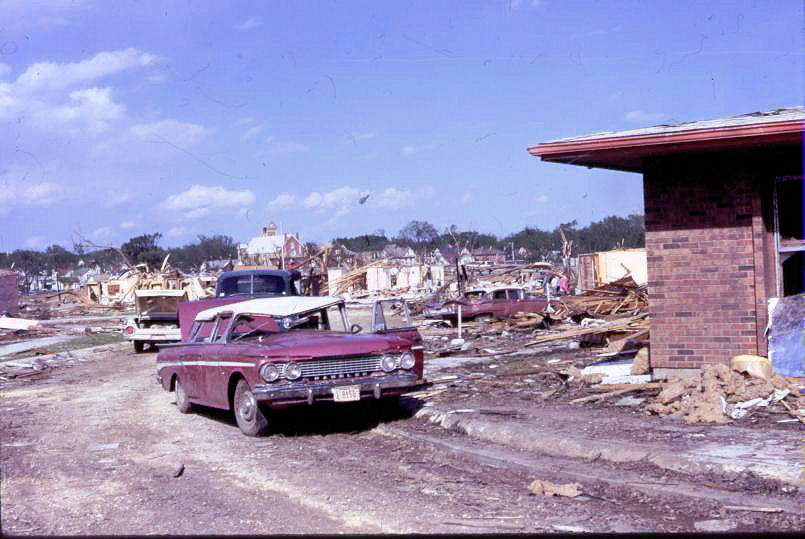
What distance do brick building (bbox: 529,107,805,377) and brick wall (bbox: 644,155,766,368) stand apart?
0.04 ft

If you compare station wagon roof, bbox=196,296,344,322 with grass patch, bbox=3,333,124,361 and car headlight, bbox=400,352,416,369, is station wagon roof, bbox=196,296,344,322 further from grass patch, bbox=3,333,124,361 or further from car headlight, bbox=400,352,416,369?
Answer: grass patch, bbox=3,333,124,361

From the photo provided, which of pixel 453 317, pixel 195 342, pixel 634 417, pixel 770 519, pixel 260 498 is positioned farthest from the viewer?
pixel 453 317

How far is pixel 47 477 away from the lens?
308 inches

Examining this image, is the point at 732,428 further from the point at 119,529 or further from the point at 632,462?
the point at 119,529

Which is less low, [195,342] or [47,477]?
[195,342]

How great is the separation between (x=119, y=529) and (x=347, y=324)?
244 inches

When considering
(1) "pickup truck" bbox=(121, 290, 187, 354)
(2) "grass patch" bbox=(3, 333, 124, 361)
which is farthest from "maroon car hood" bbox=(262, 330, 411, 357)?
(2) "grass patch" bbox=(3, 333, 124, 361)

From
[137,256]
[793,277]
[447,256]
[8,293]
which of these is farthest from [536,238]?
[793,277]

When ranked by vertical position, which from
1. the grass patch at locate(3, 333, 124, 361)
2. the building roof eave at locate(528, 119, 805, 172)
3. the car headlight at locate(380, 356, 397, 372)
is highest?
the building roof eave at locate(528, 119, 805, 172)

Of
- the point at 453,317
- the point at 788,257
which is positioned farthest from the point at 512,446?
the point at 453,317

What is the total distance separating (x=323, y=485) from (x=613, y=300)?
17.9 metres

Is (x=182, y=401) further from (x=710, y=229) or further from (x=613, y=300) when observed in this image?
(x=613, y=300)

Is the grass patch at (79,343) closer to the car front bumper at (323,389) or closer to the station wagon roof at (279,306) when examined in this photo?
the station wagon roof at (279,306)

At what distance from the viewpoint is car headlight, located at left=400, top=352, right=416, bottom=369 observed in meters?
10.1
